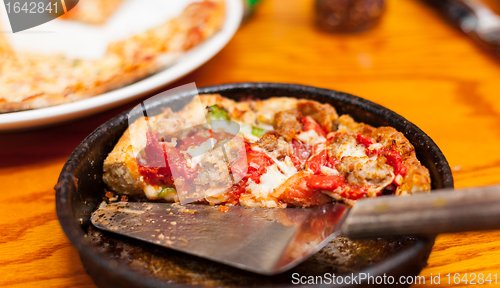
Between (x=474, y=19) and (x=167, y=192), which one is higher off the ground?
(x=474, y=19)

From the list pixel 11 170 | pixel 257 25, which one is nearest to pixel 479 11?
pixel 257 25

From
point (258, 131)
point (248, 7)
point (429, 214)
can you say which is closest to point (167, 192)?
point (258, 131)

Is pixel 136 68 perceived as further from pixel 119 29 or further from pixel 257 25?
pixel 257 25

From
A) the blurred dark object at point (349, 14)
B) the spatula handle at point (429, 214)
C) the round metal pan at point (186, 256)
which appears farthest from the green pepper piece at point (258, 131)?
the blurred dark object at point (349, 14)

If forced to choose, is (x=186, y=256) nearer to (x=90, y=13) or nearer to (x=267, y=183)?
(x=267, y=183)

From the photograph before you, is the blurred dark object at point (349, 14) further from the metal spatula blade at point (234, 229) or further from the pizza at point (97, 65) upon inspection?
the metal spatula blade at point (234, 229)

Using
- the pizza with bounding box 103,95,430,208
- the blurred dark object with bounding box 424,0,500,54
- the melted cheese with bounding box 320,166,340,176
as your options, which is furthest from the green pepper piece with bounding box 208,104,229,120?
the blurred dark object with bounding box 424,0,500,54
